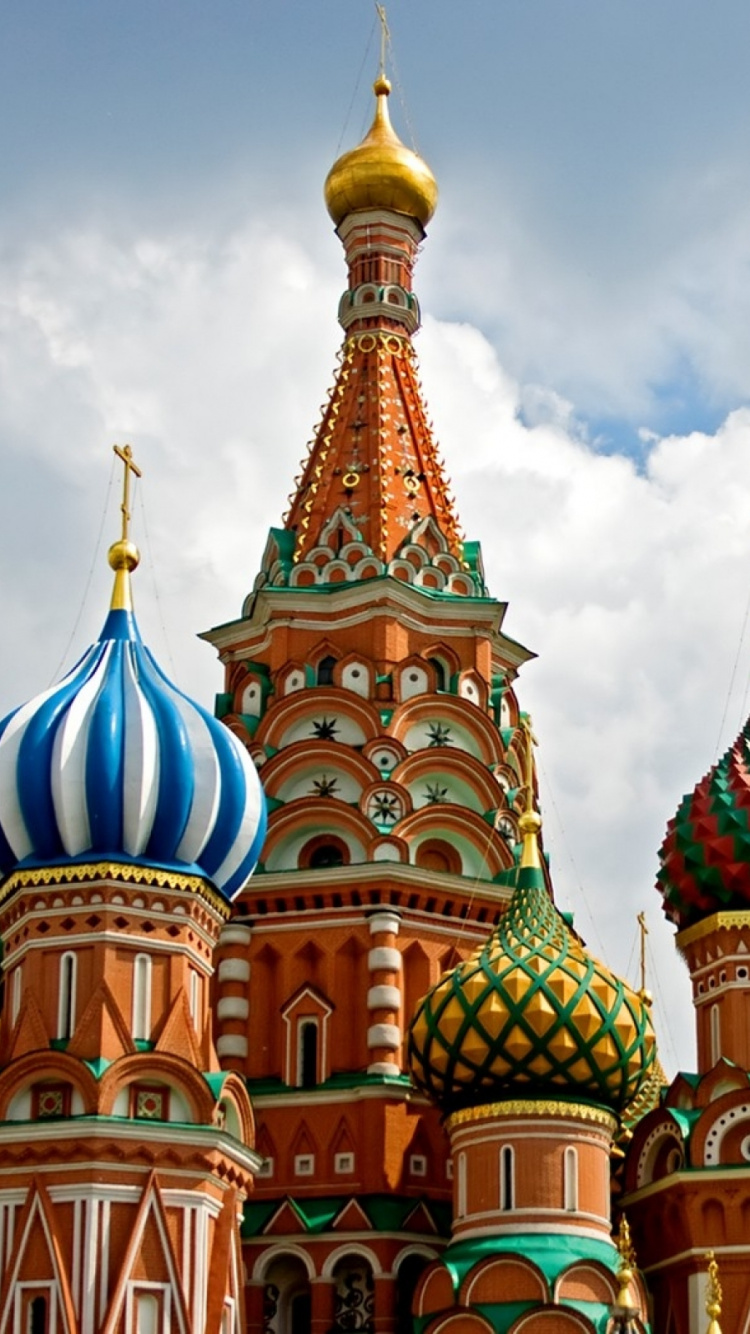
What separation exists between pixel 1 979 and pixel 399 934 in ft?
12.9

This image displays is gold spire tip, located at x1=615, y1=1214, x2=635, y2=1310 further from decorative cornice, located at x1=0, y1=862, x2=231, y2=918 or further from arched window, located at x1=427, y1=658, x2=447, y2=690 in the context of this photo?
arched window, located at x1=427, y1=658, x2=447, y2=690

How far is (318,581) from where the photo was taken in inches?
1185

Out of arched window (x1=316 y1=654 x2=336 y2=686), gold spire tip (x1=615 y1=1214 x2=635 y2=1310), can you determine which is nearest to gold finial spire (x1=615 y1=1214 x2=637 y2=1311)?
gold spire tip (x1=615 y1=1214 x2=635 y2=1310)

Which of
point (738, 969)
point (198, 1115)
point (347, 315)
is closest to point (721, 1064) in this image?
point (738, 969)

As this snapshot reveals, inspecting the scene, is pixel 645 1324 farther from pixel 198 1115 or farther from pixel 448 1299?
pixel 198 1115

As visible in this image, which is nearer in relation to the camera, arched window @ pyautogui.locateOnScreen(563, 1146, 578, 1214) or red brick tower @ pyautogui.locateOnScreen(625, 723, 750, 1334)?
arched window @ pyautogui.locateOnScreen(563, 1146, 578, 1214)

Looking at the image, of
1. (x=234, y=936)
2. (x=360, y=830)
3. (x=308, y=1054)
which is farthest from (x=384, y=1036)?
(x=360, y=830)

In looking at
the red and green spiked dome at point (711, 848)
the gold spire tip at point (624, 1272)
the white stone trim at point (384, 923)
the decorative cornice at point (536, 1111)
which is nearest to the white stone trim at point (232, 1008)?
the white stone trim at point (384, 923)

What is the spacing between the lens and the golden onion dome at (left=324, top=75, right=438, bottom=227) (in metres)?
32.3

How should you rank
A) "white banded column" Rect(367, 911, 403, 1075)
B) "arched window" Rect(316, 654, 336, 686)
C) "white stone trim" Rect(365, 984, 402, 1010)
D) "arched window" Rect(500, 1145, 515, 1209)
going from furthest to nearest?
1. "arched window" Rect(316, 654, 336, 686)
2. "white stone trim" Rect(365, 984, 402, 1010)
3. "white banded column" Rect(367, 911, 403, 1075)
4. "arched window" Rect(500, 1145, 515, 1209)

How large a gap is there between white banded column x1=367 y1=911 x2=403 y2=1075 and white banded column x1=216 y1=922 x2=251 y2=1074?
4.22ft

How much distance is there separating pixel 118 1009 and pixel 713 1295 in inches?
216

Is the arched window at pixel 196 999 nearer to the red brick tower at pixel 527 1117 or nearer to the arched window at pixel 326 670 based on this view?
the red brick tower at pixel 527 1117

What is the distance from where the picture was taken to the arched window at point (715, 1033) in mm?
27625
